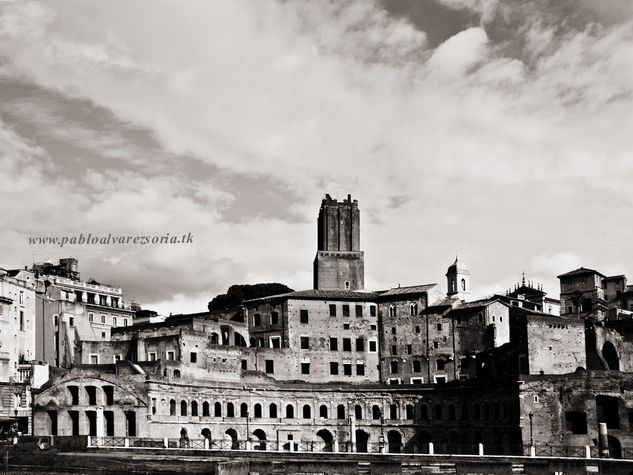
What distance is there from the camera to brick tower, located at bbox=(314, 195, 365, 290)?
290ft

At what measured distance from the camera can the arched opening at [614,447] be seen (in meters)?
60.4

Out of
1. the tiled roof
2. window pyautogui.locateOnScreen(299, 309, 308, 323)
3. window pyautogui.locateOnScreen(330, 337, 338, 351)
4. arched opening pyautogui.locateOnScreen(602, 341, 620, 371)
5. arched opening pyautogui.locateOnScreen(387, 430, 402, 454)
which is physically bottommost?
arched opening pyautogui.locateOnScreen(387, 430, 402, 454)

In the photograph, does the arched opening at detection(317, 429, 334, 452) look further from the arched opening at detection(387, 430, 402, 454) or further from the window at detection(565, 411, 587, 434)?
the window at detection(565, 411, 587, 434)

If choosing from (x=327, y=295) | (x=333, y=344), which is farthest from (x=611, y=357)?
(x=327, y=295)

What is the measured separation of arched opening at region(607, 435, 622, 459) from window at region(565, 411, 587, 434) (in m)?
1.82

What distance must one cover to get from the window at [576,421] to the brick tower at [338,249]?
1137 inches

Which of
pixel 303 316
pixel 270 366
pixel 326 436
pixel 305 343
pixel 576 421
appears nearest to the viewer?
pixel 576 421

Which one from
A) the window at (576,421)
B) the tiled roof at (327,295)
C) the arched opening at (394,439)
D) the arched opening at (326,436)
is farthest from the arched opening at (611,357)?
the arched opening at (326,436)

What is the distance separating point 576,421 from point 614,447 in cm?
317

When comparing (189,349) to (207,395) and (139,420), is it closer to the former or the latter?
(207,395)

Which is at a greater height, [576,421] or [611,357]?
[611,357]

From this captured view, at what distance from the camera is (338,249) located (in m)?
89.8

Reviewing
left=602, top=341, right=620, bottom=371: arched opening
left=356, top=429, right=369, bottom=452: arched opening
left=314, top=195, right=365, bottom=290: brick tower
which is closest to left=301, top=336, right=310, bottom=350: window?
left=356, top=429, right=369, bottom=452: arched opening

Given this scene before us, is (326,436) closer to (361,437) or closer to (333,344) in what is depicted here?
(361,437)
